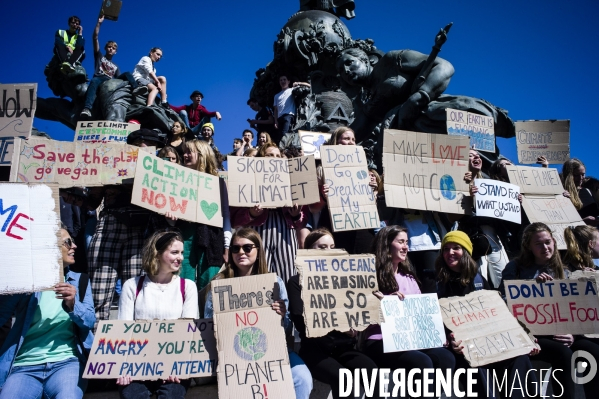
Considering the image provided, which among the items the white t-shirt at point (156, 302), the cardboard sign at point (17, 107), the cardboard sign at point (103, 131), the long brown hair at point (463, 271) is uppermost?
the cardboard sign at point (103, 131)

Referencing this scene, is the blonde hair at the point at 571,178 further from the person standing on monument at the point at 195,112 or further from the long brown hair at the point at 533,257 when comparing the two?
the person standing on monument at the point at 195,112

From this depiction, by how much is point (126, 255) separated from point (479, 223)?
13.2 ft

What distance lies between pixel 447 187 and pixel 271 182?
2.14 metres

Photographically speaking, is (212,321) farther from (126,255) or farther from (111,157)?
(111,157)

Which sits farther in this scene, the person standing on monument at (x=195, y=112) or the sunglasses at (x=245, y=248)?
the person standing on monument at (x=195, y=112)

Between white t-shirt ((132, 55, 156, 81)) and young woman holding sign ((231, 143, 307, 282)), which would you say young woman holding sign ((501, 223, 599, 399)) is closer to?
young woman holding sign ((231, 143, 307, 282))

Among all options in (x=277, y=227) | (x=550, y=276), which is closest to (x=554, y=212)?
(x=550, y=276)

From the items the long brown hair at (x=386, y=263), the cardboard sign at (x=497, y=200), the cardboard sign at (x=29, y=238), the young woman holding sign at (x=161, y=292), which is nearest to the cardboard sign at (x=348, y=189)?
the long brown hair at (x=386, y=263)

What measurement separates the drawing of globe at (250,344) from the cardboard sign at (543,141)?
6.24 metres

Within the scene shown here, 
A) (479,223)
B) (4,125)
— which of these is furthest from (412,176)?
(4,125)

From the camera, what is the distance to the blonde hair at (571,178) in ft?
24.9

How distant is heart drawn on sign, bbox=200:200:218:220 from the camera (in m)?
5.41

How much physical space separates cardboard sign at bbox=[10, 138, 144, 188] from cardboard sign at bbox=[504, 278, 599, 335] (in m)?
3.98

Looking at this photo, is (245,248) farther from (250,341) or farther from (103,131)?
(103,131)
